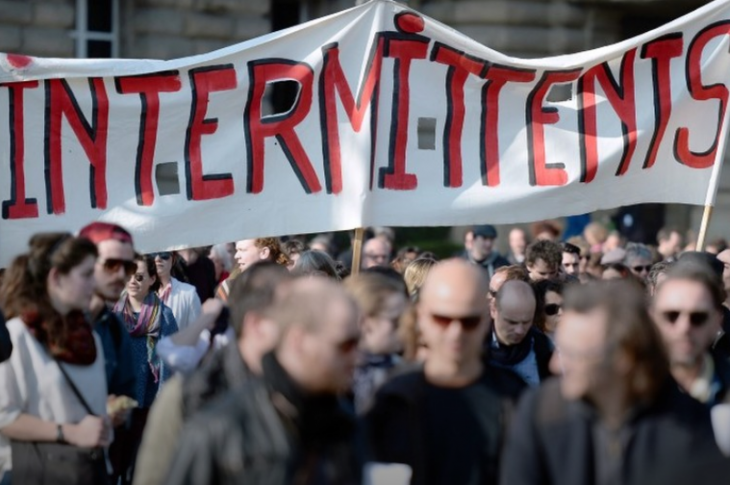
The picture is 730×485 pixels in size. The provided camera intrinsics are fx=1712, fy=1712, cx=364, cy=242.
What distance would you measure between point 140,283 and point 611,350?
178 inches

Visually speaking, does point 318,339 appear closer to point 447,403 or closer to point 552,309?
point 447,403

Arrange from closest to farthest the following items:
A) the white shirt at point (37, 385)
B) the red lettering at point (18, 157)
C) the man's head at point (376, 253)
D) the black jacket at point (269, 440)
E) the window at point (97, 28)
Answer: the black jacket at point (269, 440) < the white shirt at point (37, 385) < the red lettering at point (18, 157) < the man's head at point (376, 253) < the window at point (97, 28)

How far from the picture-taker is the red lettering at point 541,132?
8711 mm

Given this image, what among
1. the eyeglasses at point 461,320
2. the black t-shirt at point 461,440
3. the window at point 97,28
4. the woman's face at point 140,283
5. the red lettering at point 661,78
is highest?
the window at point 97,28

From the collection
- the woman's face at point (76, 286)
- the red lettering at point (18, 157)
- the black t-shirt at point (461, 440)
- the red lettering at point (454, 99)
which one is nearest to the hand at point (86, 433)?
the woman's face at point (76, 286)

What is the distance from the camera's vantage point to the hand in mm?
5504

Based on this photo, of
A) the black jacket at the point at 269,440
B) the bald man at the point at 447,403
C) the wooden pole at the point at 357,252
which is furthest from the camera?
the wooden pole at the point at 357,252

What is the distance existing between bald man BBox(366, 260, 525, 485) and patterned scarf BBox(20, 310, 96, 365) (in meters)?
1.30

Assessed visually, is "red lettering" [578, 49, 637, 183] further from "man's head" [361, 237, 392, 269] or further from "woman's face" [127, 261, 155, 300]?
"man's head" [361, 237, 392, 269]

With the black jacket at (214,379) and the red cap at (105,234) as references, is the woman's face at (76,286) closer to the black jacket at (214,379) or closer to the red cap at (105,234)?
the red cap at (105,234)

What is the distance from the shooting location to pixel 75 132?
7.89 metres

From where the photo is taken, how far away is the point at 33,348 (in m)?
5.55

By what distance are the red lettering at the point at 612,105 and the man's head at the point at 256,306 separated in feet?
13.0

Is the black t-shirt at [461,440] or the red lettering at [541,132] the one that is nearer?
the black t-shirt at [461,440]
